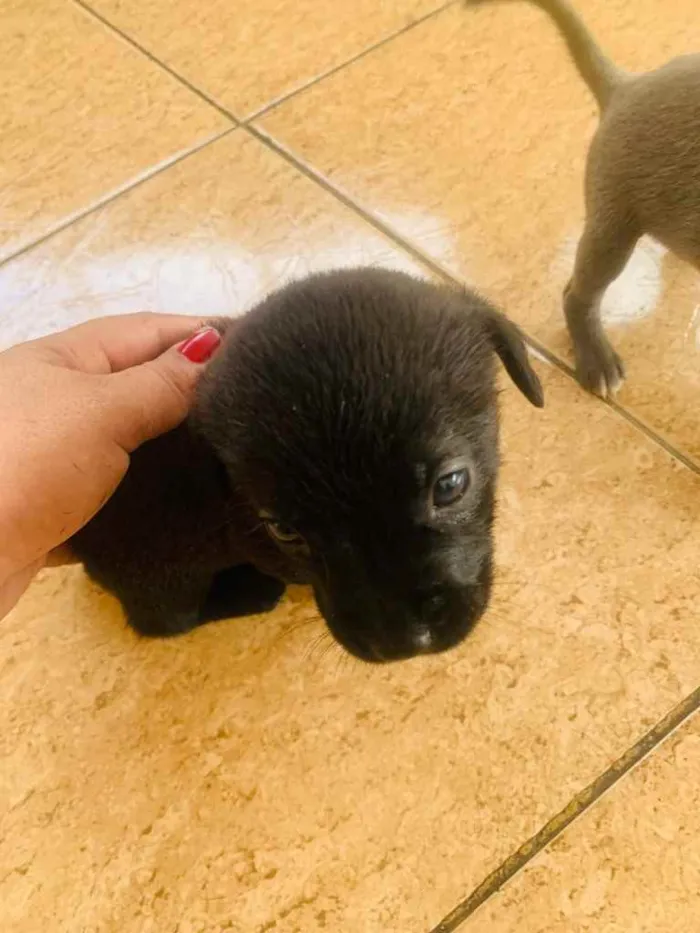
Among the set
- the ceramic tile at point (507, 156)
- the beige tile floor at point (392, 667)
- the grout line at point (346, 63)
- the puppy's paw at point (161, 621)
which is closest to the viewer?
the beige tile floor at point (392, 667)

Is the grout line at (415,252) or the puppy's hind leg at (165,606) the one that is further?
the grout line at (415,252)

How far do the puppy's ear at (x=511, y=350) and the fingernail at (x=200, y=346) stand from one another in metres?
0.34

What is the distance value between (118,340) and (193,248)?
0.56 meters

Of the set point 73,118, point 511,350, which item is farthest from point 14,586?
point 73,118

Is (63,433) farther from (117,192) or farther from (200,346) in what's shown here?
(117,192)

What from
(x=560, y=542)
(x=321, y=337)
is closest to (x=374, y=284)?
(x=321, y=337)

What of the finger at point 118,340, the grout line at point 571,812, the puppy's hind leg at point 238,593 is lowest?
the grout line at point 571,812

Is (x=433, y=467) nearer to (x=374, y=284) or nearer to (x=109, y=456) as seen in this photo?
(x=374, y=284)

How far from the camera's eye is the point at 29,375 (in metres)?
1.20

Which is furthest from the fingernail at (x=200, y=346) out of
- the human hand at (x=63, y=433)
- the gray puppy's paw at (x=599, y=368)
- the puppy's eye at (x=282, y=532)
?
the gray puppy's paw at (x=599, y=368)

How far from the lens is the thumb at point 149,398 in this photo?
46.5 inches

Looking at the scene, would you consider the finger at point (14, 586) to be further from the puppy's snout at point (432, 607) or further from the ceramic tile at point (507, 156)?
the ceramic tile at point (507, 156)

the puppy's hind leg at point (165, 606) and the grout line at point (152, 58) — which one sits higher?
the grout line at point (152, 58)

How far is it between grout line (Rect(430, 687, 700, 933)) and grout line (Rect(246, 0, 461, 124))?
1.39 metres
